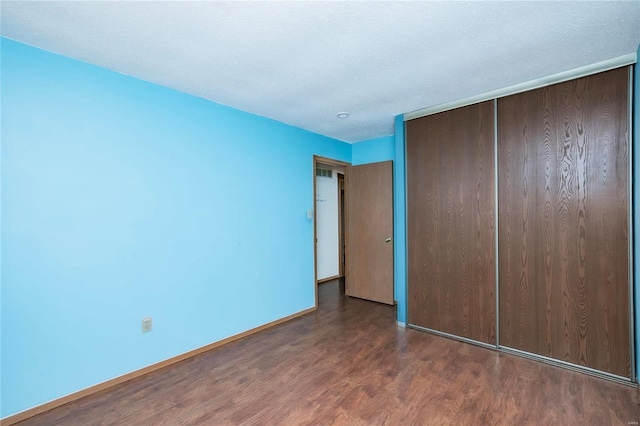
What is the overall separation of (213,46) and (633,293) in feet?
11.5

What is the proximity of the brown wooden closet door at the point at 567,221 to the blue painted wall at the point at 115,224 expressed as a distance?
8.22 feet

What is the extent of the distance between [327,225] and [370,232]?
4.55 ft

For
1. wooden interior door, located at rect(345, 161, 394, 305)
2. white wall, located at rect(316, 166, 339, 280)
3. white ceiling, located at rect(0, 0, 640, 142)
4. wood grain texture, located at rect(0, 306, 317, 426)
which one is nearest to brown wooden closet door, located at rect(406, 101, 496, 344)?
white ceiling, located at rect(0, 0, 640, 142)

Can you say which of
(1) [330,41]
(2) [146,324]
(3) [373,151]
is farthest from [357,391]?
(3) [373,151]

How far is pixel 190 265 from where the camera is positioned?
8.95ft

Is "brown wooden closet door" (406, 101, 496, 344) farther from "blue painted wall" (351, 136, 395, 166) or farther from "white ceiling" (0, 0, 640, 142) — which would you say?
"blue painted wall" (351, 136, 395, 166)

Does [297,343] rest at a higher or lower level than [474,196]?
lower

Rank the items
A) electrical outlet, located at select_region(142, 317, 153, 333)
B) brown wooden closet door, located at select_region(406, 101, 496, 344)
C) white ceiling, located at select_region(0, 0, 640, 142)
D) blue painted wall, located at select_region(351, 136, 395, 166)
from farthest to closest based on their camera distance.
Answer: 1. blue painted wall, located at select_region(351, 136, 395, 166)
2. brown wooden closet door, located at select_region(406, 101, 496, 344)
3. electrical outlet, located at select_region(142, 317, 153, 333)
4. white ceiling, located at select_region(0, 0, 640, 142)

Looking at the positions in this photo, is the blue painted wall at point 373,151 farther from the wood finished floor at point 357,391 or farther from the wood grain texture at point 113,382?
the wood grain texture at point 113,382

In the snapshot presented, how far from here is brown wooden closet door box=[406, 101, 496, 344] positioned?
2.80m

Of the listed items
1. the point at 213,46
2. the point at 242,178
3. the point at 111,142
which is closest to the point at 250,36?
the point at 213,46

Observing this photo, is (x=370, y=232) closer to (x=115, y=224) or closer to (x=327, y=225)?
(x=327, y=225)

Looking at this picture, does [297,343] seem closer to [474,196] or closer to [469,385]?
[469,385]

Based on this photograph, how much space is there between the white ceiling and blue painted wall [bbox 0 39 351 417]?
0.96 feet
